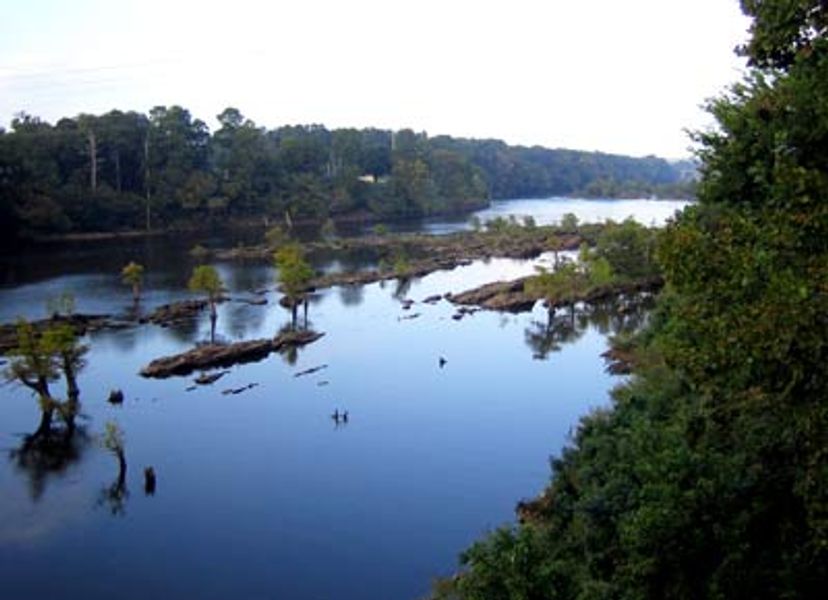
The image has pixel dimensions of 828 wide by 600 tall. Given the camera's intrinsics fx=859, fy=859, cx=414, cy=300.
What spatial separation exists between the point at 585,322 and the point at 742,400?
38.6 m

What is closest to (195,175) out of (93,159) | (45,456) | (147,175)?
(147,175)

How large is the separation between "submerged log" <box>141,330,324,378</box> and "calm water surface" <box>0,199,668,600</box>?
90 centimetres

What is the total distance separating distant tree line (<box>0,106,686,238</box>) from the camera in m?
78.6

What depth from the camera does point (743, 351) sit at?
6.54 metres

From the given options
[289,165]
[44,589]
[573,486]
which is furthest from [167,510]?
[289,165]

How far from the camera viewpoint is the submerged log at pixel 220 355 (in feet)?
117

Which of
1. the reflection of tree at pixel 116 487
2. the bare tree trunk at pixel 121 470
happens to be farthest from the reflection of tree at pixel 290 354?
the bare tree trunk at pixel 121 470

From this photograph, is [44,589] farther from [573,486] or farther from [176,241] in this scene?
[176,241]

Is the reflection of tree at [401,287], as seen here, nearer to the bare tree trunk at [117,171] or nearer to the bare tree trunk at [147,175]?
the bare tree trunk at [147,175]

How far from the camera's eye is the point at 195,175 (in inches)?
3637

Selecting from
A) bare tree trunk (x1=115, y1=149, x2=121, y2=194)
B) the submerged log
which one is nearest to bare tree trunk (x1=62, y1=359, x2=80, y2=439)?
the submerged log

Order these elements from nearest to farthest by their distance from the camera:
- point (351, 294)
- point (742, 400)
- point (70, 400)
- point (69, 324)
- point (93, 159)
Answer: point (742, 400), point (70, 400), point (69, 324), point (351, 294), point (93, 159)

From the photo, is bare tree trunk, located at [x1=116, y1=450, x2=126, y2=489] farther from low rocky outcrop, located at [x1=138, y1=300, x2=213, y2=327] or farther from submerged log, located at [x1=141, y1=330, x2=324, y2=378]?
low rocky outcrop, located at [x1=138, y1=300, x2=213, y2=327]

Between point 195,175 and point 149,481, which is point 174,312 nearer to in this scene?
point 149,481
